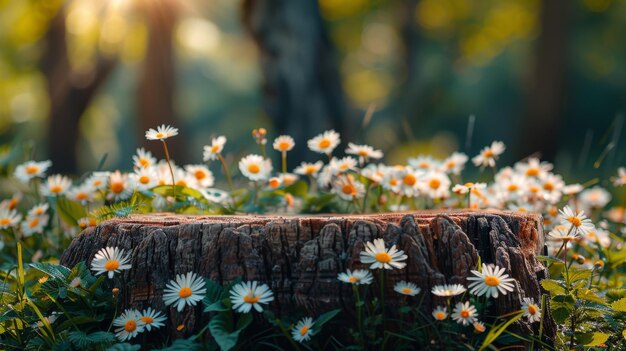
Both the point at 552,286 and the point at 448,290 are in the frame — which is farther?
the point at 552,286

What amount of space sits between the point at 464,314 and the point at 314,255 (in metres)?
0.46

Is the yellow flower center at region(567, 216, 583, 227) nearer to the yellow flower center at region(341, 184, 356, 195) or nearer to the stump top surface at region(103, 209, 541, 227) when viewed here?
the stump top surface at region(103, 209, 541, 227)

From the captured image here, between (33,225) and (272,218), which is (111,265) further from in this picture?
(33,225)

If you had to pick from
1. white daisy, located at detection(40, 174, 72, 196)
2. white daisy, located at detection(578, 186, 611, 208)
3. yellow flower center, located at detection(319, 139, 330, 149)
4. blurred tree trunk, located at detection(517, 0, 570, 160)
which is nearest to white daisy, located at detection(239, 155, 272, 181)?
yellow flower center, located at detection(319, 139, 330, 149)

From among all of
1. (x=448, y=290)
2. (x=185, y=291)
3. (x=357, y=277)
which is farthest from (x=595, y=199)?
(x=185, y=291)

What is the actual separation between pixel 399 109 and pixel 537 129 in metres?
6.58

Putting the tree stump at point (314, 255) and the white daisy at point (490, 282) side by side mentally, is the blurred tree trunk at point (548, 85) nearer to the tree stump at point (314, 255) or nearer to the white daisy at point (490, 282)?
the tree stump at point (314, 255)

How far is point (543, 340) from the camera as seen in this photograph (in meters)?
2.22

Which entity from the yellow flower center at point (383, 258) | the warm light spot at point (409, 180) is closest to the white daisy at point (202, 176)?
the warm light spot at point (409, 180)

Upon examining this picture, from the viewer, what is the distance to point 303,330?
2008mm

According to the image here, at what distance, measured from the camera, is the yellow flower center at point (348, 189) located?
309 cm

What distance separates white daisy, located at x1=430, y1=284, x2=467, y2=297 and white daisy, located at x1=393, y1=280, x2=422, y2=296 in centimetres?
5

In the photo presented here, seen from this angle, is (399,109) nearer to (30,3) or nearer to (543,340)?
(30,3)

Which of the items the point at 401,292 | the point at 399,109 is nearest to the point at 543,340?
the point at 401,292
